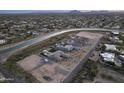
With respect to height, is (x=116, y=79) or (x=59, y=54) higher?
(x=59, y=54)

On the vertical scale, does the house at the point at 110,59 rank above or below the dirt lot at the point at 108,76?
above

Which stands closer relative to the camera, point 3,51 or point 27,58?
point 27,58

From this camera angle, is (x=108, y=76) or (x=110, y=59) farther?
(x=110, y=59)

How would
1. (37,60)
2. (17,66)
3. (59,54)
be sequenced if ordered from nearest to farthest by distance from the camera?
(17,66)
(37,60)
(59,54)

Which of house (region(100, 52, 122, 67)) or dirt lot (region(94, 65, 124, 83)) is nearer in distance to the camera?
dirt lot (region(94, 65, 124, 83))

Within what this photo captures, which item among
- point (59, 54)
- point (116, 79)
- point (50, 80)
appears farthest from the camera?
point (59, 54)

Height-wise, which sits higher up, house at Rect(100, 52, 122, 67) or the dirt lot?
house at Rect(100, 52, 122, 67)

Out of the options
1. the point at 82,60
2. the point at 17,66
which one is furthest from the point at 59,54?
the point at 17,66

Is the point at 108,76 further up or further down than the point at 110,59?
further down

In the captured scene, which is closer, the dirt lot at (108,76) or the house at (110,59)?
the dirt lot at (108,76)

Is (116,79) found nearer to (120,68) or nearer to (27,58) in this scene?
Result: (120,68)
